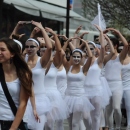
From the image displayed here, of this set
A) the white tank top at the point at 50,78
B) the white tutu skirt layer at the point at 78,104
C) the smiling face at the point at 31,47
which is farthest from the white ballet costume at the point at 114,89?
the smiling face at the point at 31,47

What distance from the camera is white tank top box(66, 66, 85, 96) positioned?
9.90 meters

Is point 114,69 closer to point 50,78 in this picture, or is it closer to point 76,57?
point 76,57

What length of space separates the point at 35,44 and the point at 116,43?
3.81 m

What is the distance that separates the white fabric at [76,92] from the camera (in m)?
9.86

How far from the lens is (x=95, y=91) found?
10.6 metres

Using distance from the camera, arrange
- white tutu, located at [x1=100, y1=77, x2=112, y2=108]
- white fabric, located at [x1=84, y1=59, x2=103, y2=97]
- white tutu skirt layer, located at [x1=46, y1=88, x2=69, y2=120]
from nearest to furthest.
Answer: white tutu skirt layer, located at [x1=46, y1=88, x2=69, y2=120], white fabric, located at [x1=84, y1=59, x2=103, y2=97], white tutu, located at [x1=100, y1=77, x2=112, y2=108]

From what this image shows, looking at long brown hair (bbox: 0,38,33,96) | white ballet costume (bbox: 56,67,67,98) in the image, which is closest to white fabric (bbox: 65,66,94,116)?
white ballet costume (bbox: 56,67,67,98)

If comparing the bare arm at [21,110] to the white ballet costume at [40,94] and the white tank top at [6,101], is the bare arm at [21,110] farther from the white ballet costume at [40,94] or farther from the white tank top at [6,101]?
the white ballet costume at [40,94]

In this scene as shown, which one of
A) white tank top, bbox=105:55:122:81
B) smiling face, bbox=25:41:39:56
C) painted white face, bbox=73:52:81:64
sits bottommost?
white tank top, bbox=105:55:122:81

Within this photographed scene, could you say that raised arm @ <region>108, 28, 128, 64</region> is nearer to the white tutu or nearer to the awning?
the white tutu

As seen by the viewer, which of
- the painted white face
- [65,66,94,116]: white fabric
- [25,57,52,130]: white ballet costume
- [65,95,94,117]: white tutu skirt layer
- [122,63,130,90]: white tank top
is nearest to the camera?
[25,57,52,130]: white ballet costume

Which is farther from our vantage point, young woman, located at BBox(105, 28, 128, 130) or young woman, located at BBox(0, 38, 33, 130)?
young woman, located at BBox(105, 28, 128, 130)

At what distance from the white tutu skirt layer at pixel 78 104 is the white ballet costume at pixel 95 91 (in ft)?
1.22

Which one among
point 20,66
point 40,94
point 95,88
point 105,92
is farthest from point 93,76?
point 20,66
